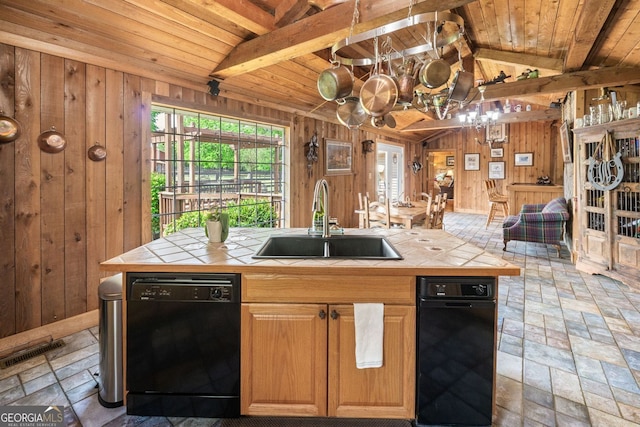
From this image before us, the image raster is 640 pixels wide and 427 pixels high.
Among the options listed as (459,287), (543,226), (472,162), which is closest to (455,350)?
(459,287)

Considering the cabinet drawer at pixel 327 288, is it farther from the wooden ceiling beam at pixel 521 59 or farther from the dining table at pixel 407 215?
the wooden ceiling beam at pixel 521 59

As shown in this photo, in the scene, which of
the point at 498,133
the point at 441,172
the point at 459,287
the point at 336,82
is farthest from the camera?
the point at 441,172

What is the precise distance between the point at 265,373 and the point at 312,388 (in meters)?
0.23

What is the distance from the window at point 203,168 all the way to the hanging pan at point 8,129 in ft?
3.72

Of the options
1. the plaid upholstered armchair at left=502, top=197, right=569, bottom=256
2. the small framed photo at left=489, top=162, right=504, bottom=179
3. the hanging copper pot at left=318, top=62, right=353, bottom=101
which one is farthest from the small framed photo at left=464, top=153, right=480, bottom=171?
the hanging copper pot at left=318, top=62, right=353, bottom=101

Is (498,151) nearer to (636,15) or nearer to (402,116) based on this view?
(402,116)

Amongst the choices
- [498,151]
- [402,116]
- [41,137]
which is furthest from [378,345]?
[498,151]

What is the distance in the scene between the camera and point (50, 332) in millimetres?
2504

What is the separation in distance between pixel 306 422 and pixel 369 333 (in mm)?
582

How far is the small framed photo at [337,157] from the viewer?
18.7 ft

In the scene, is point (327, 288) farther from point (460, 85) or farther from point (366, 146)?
point (366, 146)

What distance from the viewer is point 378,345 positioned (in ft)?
4.84

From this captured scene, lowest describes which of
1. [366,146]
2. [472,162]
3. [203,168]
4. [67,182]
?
[67,182]

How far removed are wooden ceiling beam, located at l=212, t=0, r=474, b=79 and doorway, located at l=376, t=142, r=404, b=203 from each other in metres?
5.06
